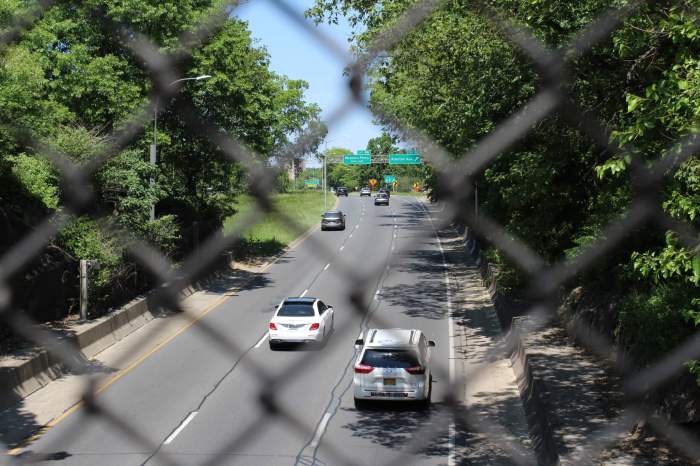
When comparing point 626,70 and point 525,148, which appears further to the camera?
point 525,148

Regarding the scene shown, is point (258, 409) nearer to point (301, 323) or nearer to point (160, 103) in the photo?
point (301, 323)

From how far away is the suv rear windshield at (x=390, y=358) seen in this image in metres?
11.2

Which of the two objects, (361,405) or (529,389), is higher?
(529,389)

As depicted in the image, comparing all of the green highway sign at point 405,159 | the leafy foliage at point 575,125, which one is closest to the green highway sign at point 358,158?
the leafy foliage at point 575,125

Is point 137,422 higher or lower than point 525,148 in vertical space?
lower

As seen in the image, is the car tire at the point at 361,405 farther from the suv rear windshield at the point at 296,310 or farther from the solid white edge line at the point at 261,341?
the solid white edge line at the point at 261,341

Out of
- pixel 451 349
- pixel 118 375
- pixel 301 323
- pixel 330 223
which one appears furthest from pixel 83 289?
pixel 330 223

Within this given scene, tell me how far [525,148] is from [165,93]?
5805mm

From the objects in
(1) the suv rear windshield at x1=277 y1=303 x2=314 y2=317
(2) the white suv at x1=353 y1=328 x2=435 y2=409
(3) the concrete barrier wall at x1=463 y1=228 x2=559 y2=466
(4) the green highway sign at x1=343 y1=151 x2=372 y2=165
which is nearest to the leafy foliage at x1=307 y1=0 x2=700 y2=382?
(4) the green highway sign at x1=343 y1=151 x2=372 y2=165

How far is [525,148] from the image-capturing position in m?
7.93

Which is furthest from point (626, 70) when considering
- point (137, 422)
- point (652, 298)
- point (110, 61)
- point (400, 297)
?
point (400, 297)

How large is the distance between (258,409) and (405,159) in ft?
25.5

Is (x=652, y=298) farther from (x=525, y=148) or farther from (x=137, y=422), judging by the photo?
(x=137, y=422)

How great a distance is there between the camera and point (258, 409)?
423 inches
